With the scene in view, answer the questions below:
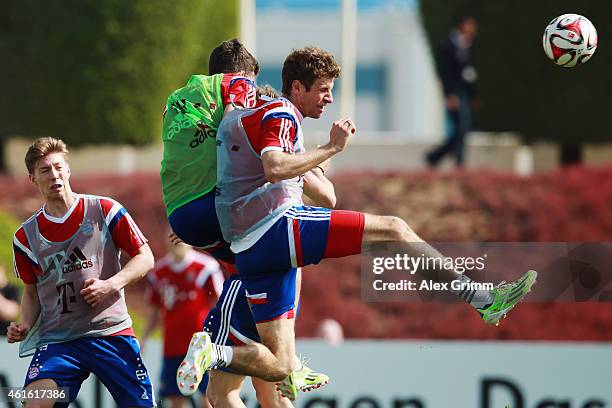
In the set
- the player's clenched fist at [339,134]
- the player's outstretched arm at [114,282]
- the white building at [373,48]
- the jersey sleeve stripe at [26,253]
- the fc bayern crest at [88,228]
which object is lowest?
the white building at [373,48]

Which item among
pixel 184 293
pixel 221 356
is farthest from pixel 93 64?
pixel 221 356

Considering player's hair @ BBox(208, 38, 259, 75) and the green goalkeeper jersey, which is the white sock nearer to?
the green goalkeeper jersey

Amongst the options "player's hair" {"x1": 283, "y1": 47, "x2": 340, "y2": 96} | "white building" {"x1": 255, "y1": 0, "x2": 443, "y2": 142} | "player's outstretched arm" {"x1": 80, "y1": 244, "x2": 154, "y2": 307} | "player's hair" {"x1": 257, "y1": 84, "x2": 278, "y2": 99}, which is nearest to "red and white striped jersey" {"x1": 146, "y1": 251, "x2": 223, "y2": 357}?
"player's outstretched arm" {"x1": 80, "y1": 244, "x2": 154, "y2": 307}

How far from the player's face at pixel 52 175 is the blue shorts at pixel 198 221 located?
70 cm

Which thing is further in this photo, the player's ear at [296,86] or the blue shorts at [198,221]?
the blue shorts at [198,221]

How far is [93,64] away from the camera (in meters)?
19.2

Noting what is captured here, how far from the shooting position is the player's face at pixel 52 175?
25.1 ft

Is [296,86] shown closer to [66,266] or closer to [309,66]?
[309,66]

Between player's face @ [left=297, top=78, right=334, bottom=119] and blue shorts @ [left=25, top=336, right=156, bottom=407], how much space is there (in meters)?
1.79

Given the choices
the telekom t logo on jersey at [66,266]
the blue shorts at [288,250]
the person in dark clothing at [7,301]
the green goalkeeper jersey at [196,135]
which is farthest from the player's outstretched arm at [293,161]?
the person in dark clothing at [7,301]

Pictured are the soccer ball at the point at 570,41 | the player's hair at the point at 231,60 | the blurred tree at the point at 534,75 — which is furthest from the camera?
the blurred tree at the point at 534,75

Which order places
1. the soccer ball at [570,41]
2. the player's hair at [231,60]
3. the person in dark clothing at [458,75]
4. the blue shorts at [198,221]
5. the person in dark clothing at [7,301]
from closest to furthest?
1. the blue shorts at [198,221]
2. the player's hair at [231,60]
3. the soccer ball at [570,41]
4. the person in dark clothing at [7,301]
5. the person in dark clothing at [458,75]

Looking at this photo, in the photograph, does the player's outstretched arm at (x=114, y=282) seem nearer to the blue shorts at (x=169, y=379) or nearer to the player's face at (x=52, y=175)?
the player's face at (x=52, y=175)

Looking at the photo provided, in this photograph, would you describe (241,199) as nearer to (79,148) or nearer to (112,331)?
(112,331)
